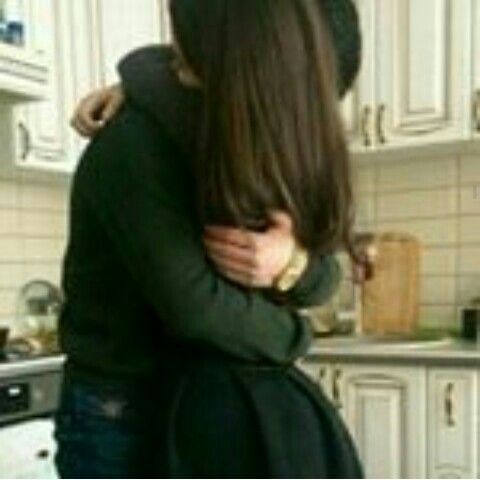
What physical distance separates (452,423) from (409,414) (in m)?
0.13

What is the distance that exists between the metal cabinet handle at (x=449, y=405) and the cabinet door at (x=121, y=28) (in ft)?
4.27

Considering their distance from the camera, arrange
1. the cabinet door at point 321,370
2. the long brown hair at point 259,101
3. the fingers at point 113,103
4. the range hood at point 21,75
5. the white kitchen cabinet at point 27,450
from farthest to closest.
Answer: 1. the cabinet door at point 321,370
2. the range hood at point 21,75
3. the white kitchen cabinet at point 27,450
4. the fingers at point 113,103
5. the long brown hair at point 259,101

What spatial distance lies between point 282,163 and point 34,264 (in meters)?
2.12

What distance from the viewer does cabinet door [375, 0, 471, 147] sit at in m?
2.43

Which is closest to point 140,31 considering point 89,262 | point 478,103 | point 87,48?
point 87,48

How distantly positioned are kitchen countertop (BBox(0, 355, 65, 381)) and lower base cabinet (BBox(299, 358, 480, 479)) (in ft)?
2.15

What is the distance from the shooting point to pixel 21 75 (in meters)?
2.12

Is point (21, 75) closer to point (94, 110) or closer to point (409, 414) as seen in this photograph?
point (94, 110)

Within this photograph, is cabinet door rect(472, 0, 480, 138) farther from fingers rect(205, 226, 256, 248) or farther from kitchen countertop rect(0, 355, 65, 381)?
fingers rect(205, 226, 256, 248)

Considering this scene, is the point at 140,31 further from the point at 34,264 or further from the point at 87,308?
the point at 87,308

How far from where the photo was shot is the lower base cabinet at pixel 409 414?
7.41ft

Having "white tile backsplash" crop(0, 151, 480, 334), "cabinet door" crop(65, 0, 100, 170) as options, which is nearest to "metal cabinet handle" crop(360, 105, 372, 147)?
"white tile backsplash" crop(0, 151, 480, 334)

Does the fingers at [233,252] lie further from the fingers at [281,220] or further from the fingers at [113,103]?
the fingers at [113,103]

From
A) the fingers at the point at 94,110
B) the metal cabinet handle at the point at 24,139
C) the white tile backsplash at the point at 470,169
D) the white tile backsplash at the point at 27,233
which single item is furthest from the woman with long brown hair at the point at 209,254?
the white tile backsplash at the point at 470,169
